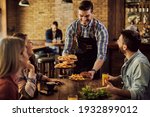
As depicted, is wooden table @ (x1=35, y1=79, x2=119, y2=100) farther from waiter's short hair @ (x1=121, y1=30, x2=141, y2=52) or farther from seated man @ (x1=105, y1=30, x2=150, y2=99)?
waiter's short hair @ (x1=121, y1=30, x2=141, y2=52)

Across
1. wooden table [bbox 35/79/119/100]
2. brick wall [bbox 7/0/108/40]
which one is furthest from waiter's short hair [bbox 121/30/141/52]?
brick wall [bbox 7/0/108/40]

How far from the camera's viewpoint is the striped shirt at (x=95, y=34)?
10.2 feet

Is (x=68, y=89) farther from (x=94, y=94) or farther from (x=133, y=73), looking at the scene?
(x=133, y=73)

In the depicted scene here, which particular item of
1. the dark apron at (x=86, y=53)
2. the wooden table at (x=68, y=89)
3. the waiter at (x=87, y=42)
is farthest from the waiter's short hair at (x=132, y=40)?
the dark apron at (x=86, y=53)

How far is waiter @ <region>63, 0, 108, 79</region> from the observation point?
3.13 metres

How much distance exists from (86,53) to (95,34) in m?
0.22

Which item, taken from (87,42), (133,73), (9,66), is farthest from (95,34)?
(9,66)

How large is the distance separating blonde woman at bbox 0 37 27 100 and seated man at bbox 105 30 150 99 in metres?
0.69

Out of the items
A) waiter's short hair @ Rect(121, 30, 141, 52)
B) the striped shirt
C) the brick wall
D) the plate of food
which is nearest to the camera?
the plate of food

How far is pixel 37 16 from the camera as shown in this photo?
869cm

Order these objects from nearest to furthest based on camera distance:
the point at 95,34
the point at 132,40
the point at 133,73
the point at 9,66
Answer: the point at 9,66, the point at 133,73, the point at 132,40, the point at 95,34

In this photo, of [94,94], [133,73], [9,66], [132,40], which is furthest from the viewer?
[132,40]

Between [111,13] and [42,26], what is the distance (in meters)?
2.63

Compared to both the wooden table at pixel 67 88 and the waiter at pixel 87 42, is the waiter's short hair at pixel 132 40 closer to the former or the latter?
the wooden table at pixel 67 88
